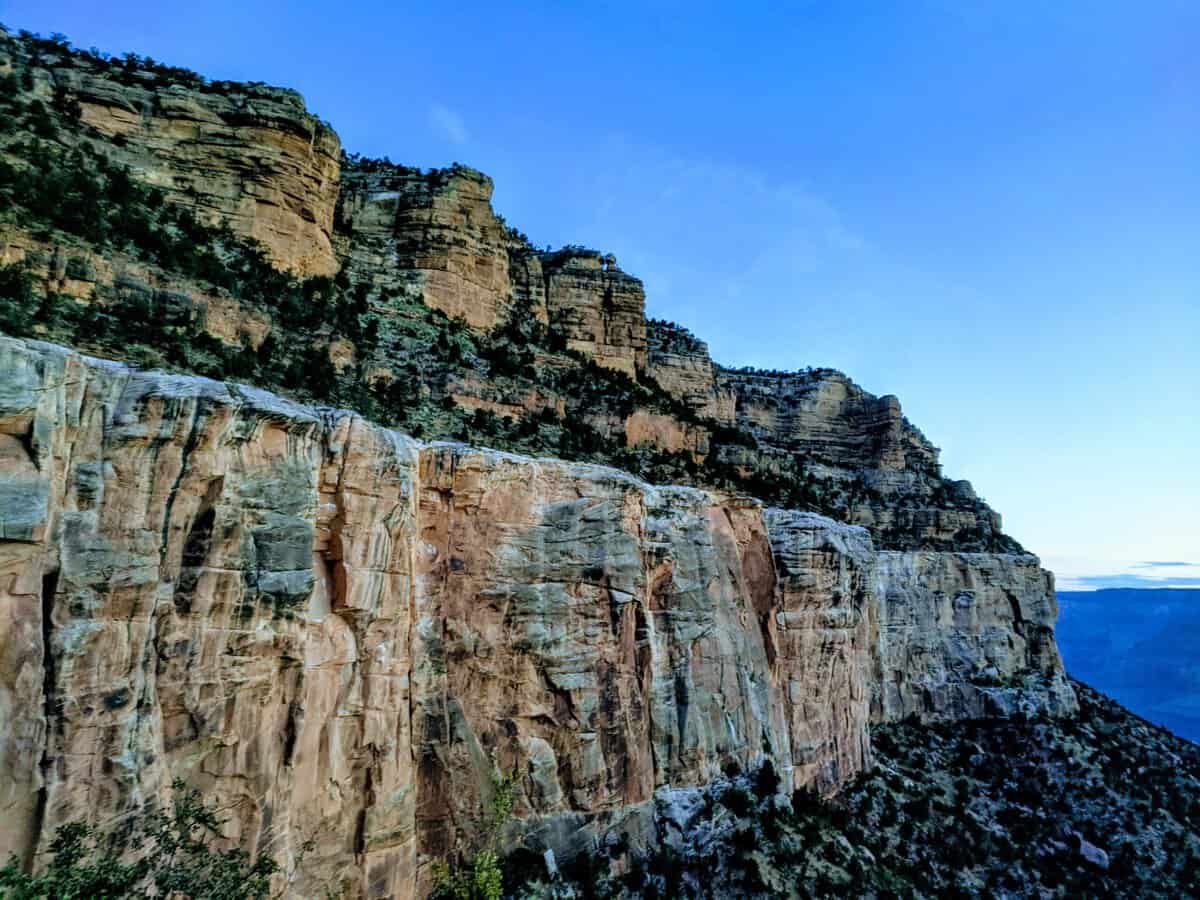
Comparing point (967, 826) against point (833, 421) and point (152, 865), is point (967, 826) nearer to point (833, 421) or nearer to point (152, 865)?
point (833, 421)

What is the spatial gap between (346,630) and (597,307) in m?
30.9

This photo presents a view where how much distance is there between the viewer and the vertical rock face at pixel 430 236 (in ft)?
112

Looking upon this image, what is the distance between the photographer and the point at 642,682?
901 inches

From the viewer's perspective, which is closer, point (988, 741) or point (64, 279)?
point (64, 279)

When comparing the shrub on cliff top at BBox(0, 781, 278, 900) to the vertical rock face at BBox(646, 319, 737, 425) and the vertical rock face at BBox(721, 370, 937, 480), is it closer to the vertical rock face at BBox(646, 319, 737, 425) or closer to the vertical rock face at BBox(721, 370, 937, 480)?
the vertical rock face at BBox(646, 319, 737, 425)

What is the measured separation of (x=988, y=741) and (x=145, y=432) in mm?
48725

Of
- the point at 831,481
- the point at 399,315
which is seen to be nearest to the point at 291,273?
the point at 399,315

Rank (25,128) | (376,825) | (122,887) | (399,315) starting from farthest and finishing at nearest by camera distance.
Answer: (399,315), (25,128), (376,825), (122,887)

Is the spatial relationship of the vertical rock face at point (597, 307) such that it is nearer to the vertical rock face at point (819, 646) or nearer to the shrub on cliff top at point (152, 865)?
the vertical rock face at point (819, 646)

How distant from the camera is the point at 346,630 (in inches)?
622

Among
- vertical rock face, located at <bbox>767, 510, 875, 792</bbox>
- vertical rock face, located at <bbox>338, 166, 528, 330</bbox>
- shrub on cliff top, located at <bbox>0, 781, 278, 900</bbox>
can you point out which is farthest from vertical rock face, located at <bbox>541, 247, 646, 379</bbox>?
shrub on cliff top, located at <bbox>0, 781, 278, 900</bbox>

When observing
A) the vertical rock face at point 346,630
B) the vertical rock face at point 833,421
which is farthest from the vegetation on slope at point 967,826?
the vertical rock face at point 833,421

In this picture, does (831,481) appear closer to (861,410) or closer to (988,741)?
(861,410)

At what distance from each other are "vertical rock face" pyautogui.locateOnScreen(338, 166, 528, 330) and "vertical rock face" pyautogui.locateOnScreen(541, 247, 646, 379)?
18.0 feet
